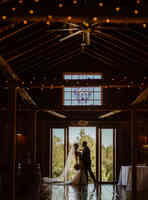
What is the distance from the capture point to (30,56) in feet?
36.5

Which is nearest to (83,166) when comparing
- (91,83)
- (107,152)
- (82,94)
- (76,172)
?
(76,172)

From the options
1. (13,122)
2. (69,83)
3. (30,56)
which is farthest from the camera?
(30,56)

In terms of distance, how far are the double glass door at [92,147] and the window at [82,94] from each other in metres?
1.17

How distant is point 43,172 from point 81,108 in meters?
4.17

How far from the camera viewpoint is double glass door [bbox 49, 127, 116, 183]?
50.3 feet

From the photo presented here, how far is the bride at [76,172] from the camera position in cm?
1382

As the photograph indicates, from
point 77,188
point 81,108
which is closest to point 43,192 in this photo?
point 77,188

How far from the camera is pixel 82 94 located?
15969 mm

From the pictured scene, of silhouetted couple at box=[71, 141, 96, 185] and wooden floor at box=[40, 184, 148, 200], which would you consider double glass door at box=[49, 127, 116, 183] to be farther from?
wooden floor at box=[40, 184, 148, 200]

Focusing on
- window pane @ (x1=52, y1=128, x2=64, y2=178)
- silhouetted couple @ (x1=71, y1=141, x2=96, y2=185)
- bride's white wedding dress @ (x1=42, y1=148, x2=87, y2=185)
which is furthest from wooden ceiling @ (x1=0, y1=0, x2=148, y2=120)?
bride's white wedding dress @ (x1=42, y1=148, x2=87, y2=185)

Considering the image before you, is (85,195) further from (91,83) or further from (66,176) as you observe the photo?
(66,176)

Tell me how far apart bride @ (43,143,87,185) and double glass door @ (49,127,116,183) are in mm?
330

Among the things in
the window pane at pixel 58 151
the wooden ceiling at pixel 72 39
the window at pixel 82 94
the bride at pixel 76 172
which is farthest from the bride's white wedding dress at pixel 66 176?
the wooden ceiling at pixel 72 39

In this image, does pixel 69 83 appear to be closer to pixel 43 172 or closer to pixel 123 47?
pixel 123 47
